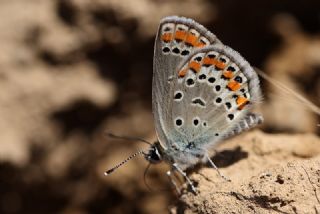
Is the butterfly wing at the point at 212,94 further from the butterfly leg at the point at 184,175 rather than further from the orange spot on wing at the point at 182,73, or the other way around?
the butterfly leg at the point at 184,175

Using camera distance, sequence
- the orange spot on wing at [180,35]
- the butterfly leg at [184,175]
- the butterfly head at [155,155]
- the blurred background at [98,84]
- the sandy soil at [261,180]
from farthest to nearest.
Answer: the blurred background at [98,84] → the butterfly head at [155,155] → the orange spot on wing at [180,35] → the butterfly leg at [184,175] → the sandy soil at [261,180]

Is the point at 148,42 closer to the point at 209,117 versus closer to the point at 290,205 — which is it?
the point at 209,117

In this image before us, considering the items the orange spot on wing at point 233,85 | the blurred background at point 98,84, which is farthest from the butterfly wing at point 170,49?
the blurred background at point 98,84

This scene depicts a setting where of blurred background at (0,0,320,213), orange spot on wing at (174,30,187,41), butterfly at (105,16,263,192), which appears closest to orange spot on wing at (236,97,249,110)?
butterfly at (105,16,263,192)

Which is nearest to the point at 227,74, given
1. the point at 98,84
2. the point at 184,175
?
the point at 184,175

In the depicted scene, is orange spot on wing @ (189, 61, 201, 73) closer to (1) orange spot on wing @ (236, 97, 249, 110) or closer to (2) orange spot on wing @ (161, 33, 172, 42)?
(2) orange spot on wing @ (161, 33, 172, 42)

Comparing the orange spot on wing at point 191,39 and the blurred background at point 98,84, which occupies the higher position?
the orange spot on wing at point 191,39

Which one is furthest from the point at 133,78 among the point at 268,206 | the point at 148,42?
the point at 268,206
